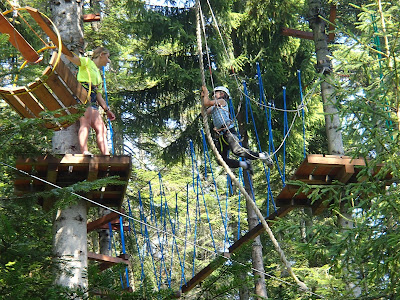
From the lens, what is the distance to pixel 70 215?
5.41m

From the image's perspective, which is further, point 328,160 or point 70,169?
point 328,160

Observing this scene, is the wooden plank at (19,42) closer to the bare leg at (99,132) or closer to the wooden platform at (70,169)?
the bare leg at (99,132)

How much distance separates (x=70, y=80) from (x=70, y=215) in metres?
1.19

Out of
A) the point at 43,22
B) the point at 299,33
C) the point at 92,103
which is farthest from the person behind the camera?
the point at 299,33

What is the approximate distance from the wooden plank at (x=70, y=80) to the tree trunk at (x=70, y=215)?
0.42 m

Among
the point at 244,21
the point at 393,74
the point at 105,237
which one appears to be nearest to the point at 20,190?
the point at 393,74

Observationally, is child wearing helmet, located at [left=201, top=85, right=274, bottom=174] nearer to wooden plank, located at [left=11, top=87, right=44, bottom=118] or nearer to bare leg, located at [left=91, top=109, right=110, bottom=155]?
bare leg, located at [left=91, top=109, right=110, bottom=155]

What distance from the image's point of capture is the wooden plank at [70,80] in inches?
201

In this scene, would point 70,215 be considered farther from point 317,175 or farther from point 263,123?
point 263,123

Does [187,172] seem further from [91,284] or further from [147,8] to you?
[91,284]

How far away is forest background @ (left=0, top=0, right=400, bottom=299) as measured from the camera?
438cm

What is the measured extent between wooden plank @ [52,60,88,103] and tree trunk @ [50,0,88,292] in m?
0.42

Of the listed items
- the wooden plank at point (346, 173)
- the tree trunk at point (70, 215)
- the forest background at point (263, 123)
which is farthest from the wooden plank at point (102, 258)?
the wooden plank at point (346, 173)

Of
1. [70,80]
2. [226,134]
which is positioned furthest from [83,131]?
[226,134]
